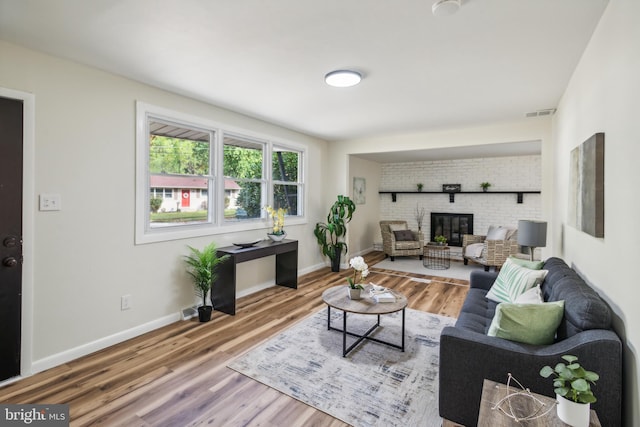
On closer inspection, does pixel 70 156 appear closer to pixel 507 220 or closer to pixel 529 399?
pixel 529 399

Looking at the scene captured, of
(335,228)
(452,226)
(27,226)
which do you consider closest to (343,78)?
(27,226)

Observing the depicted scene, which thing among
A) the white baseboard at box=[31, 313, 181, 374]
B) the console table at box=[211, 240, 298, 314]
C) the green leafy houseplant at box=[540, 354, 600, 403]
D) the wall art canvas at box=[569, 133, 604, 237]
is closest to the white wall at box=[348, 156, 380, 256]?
the console table at box=[211, 240, 298, 314]

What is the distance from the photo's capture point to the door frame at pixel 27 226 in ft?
7.68

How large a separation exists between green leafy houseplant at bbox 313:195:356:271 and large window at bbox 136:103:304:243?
0.76 metres

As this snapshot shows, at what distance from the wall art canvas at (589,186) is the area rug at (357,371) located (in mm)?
1499

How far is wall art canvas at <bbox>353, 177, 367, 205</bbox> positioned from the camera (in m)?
6.90

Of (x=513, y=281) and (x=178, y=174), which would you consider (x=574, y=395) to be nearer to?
(x=513, y=281)

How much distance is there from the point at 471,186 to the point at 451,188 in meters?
0.41

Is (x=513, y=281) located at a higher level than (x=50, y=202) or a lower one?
lower

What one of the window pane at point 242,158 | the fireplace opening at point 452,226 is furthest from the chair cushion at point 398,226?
the window pane at point 242,158

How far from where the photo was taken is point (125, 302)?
2.96 metres

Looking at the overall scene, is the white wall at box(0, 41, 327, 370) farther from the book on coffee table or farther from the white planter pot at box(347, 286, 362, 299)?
the book on coffee table

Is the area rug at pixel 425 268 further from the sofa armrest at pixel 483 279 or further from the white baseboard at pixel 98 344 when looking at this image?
the white baseboard at pixel 98 344

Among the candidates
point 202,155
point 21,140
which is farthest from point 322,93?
point 21,140
